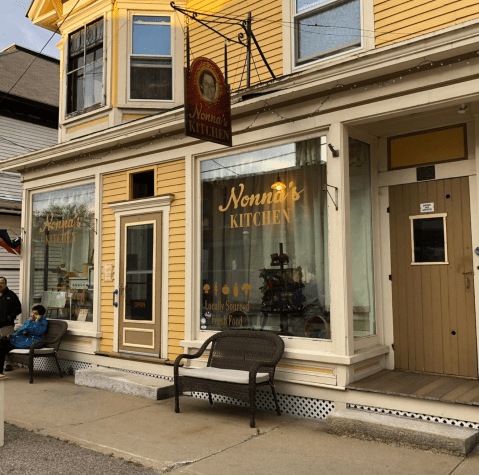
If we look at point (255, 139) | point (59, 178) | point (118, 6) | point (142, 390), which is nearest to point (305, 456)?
point (142, 390)

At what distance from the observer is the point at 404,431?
4.75 metres

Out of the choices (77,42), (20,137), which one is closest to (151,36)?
(77,42)

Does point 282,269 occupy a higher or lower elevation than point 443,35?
lower

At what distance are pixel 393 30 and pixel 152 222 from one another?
13.7 ft

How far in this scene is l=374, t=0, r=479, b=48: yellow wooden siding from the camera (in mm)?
5906

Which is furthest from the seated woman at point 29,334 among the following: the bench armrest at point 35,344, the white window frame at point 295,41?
the white window frame at point 295,41

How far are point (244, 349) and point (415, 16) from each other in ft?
14.5

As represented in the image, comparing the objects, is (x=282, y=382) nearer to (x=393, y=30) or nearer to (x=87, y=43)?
(x=393, y=30)

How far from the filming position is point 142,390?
22.5 ft

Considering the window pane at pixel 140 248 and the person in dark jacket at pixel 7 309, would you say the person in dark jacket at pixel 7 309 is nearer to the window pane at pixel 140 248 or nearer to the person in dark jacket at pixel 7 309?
the person in dark jacket at pixel 7 309

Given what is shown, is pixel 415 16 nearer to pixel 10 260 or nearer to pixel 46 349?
pixel 46 349

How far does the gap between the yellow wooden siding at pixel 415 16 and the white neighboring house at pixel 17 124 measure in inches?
435

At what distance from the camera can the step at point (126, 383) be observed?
6.78m

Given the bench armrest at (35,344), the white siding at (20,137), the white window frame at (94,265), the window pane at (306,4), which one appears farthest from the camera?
the white siding at (20,137)
